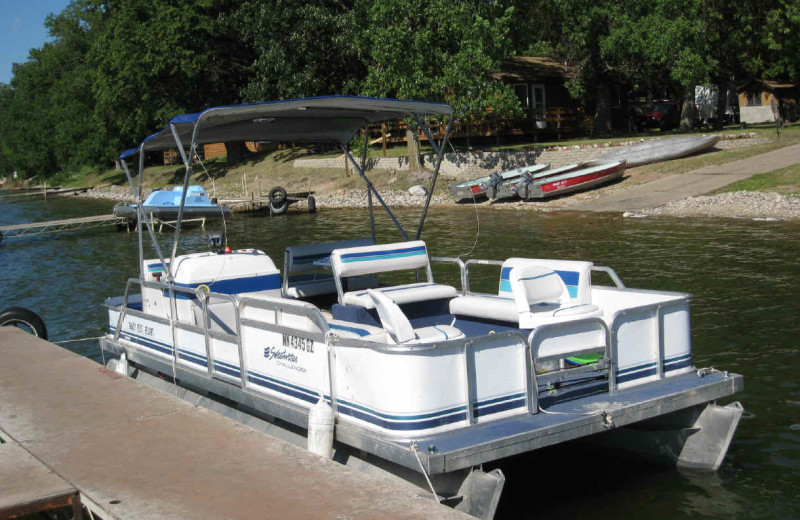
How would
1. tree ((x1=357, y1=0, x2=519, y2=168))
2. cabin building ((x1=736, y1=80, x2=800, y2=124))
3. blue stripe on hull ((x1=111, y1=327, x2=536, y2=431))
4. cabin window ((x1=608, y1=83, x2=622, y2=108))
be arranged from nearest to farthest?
blue stripe on hull ((x1=111, y1=327, x2=536, y2=431)), tree ((x1=357, y1=0, x2=519, y2=168)), cabin building ((x1=736, y1=80, x2=800, y2=124)), cabin window ((x1=608, y1=83, x2=622, y2=108))

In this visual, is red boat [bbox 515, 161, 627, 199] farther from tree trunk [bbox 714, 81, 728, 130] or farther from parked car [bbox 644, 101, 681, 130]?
parked car [bbox 644, 101, 681, 130]

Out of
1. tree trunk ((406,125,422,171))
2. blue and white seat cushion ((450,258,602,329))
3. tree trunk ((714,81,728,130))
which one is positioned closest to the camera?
blue and white seat cushion ((450,258,602,329))

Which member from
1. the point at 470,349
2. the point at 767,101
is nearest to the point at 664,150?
the point at 470,349

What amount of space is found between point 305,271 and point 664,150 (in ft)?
72.4

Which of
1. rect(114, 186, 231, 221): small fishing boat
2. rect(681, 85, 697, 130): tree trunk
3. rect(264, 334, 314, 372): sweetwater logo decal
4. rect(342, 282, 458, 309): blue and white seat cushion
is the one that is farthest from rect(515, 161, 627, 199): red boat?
rect(264, 334, 314, 372): sweetwater logo decal

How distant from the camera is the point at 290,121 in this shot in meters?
9.89

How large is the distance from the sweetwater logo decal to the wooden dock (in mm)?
611

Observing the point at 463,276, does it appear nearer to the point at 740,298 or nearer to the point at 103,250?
the point at 740,298

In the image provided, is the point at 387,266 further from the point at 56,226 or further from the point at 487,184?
the point at 56,226

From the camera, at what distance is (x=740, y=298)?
13.1 metres

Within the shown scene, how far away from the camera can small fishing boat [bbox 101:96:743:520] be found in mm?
5691

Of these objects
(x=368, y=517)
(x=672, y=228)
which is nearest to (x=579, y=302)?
(x=368, y=517)

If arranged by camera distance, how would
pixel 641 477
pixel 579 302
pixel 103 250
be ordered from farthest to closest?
1. pixel 103 250
2. pixel 579 302
3. pixel 641 477

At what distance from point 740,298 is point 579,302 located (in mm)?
6663
